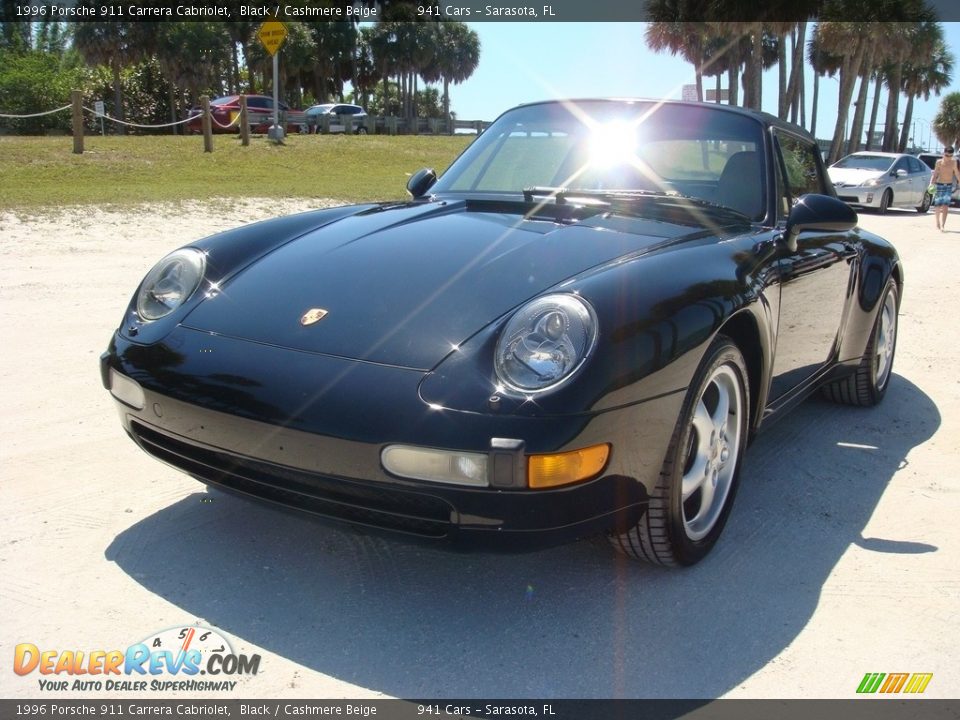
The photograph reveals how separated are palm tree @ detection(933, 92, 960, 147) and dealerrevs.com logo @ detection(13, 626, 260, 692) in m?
78.8

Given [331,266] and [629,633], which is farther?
[331,266]

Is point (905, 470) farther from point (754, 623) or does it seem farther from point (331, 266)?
point (331, 266)

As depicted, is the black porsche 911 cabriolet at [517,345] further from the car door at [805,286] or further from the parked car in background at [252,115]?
the parked car in background at [252,115]

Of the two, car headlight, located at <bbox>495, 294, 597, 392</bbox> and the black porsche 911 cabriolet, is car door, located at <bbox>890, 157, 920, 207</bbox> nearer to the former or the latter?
the black porsche 911 cabriolet

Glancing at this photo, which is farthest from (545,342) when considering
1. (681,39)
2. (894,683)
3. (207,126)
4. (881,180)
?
(681,39)

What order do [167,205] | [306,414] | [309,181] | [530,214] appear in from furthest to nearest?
[309,181]
[167,205]
[530,214]
[306,414]

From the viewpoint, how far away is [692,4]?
34.0 meters

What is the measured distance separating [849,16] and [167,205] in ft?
103

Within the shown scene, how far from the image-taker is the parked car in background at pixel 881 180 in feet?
62.8

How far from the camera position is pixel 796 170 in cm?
394

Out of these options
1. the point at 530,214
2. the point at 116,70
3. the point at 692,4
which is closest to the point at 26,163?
the point at 530,214

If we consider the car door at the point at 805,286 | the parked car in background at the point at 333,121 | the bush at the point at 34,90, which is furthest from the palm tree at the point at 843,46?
the car door at the point at 805,286

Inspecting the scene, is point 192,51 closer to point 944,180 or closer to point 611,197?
point 944,180

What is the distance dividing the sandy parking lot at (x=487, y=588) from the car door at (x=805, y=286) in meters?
0.46
